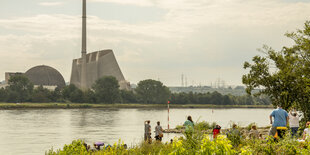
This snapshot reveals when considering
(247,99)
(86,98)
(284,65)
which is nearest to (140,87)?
(86,98)

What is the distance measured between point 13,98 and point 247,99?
98933mm

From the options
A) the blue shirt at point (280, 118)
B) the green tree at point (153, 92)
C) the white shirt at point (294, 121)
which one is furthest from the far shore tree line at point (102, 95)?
the blue shirt at point (280, 118)

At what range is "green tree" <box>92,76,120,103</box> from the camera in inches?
5723

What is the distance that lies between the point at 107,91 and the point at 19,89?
28.8 m

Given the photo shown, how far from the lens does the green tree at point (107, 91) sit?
477 ft

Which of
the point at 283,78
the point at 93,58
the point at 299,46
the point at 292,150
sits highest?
the point at 93,58

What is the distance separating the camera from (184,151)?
8.97m

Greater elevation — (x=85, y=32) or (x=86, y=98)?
(x=85, y=32)

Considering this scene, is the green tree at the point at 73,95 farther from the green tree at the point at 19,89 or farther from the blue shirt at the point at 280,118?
the blue shirt at the point at 280,118

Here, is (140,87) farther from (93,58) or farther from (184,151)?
(184,151)

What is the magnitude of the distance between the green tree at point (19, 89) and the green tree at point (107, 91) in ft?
72.5

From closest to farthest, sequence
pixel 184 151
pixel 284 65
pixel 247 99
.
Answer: pixel 184 151, pixel 284 65, pixel 247 99

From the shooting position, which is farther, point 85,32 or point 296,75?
point 85,32

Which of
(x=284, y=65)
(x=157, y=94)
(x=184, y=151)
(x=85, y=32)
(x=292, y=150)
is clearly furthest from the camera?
(x=85, y=32)
